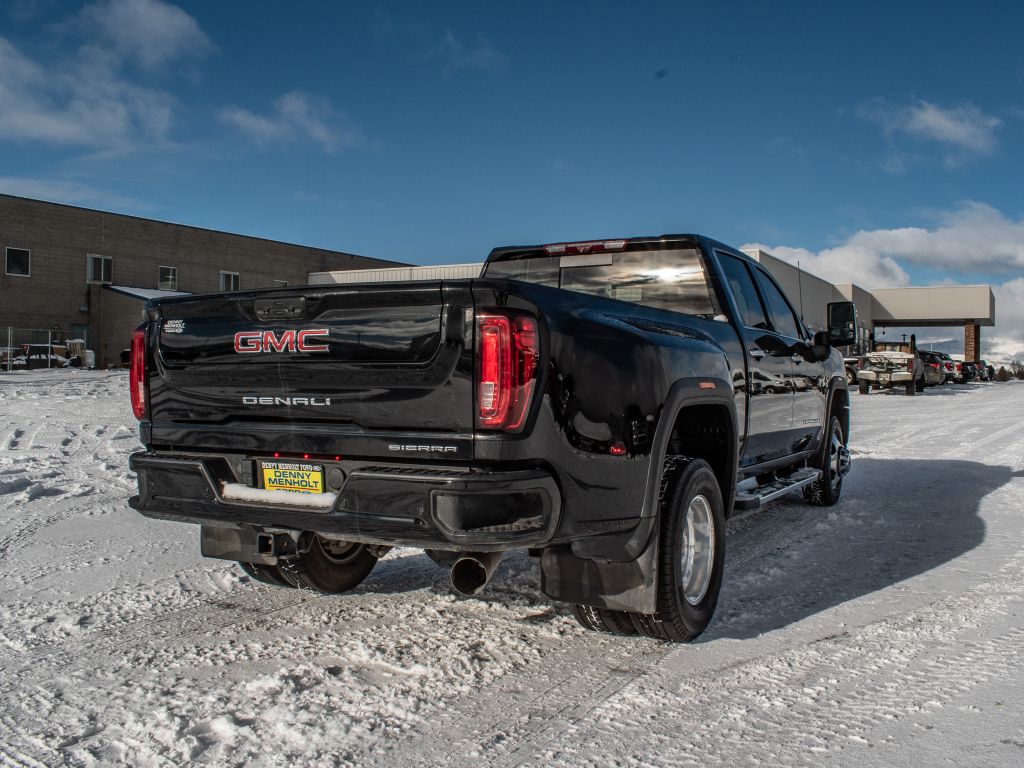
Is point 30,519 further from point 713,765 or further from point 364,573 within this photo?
point 713,765

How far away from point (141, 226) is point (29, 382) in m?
17.4

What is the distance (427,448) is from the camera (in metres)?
3.09

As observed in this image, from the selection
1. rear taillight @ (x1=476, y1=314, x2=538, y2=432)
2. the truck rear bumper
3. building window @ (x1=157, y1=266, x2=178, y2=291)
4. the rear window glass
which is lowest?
the truck rear bumper

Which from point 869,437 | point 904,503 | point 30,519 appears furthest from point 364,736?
point 869,437

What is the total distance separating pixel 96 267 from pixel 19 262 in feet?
9.96

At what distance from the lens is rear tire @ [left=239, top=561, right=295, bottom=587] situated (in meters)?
4.53

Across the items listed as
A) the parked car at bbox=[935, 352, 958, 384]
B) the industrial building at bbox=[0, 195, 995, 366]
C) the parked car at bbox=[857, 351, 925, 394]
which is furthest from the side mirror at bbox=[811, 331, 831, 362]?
the parked car at bbox=[935, 352, 958, 384]

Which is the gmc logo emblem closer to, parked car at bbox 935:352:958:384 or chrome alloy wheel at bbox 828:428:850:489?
chrome alloy wheel at bbox 828:428:850:489

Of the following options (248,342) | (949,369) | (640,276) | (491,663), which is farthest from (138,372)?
(949,369)

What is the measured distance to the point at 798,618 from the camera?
4230 mm

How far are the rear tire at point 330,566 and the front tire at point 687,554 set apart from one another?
1679mm

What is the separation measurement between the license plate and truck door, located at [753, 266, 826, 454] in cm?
360

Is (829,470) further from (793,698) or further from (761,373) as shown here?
(793,698)

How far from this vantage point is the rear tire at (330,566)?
444 centimetres
